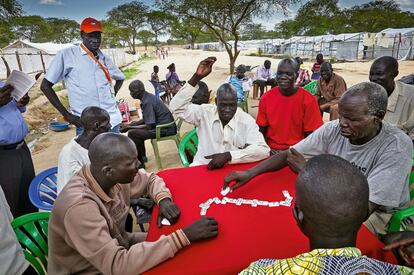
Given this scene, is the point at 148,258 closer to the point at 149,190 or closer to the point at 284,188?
the point at 149,190

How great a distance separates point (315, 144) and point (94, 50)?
2756mm

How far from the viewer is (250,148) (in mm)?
2646

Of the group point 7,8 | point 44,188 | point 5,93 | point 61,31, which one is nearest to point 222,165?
point 44,188

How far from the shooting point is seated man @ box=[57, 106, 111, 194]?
2469mm

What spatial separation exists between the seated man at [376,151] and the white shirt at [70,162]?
1387mm

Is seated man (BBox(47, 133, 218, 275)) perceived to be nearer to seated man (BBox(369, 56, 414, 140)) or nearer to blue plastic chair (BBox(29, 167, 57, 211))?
blue plastic chair (BBox(29, 167, 57, 211))

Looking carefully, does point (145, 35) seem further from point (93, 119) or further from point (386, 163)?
point (386, 163)

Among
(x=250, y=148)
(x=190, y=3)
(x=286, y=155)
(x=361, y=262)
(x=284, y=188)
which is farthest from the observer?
(x=190, y=3)

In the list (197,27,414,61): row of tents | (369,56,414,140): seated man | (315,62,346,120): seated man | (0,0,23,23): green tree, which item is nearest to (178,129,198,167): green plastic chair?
(369,56,414,140): seated man

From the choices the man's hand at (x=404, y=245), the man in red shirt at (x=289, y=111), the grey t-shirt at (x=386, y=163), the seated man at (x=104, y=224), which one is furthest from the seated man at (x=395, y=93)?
the seated man at (x=104, y=224)

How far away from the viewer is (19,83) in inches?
108

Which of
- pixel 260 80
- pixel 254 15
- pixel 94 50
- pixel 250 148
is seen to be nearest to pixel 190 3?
pixel 254 15

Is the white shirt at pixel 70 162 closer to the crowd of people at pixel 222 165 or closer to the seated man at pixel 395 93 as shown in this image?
the crowd of people at pixel 222 165

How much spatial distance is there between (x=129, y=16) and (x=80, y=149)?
59417 millimetres
